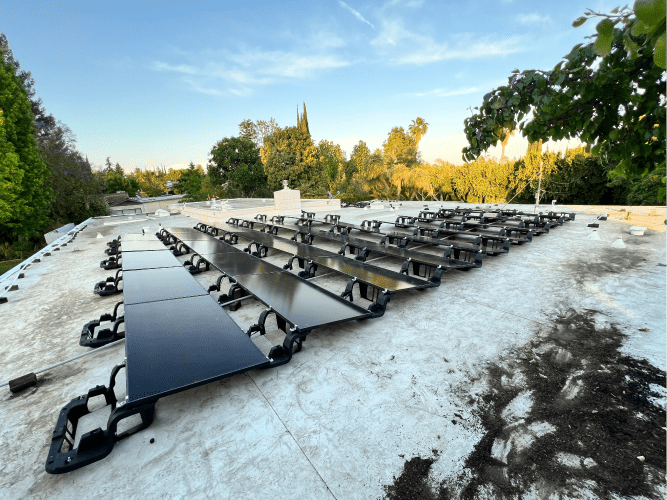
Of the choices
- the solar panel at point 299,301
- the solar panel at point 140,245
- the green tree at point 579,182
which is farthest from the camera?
the green tree at point 579,182

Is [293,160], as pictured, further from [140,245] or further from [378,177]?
[140,245]

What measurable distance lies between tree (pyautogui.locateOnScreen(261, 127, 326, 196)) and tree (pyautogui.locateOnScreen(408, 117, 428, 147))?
51.1ft

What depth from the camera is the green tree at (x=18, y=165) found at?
13891 mm

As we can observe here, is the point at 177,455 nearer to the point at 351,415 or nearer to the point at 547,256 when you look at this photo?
the point at 351,415

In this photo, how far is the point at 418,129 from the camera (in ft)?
129

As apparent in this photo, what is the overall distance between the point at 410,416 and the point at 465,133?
8.65 ft

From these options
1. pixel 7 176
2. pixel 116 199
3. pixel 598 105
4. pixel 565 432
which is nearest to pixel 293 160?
pixel 7 176

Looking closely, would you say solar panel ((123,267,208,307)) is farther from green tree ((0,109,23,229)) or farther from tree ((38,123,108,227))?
tree ((38,123,108,227))

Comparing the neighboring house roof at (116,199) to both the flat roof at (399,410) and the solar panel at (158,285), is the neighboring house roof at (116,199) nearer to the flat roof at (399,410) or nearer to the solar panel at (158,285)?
the solar panel at (158,285)

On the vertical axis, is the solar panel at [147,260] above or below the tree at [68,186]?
below

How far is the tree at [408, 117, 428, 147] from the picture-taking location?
3919 cm

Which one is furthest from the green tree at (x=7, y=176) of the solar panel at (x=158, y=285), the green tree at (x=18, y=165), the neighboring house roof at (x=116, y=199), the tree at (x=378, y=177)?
the tree at (x=378, y=177)

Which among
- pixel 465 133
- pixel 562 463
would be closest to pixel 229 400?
pixel 562 463

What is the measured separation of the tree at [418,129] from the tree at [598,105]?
134 feet
